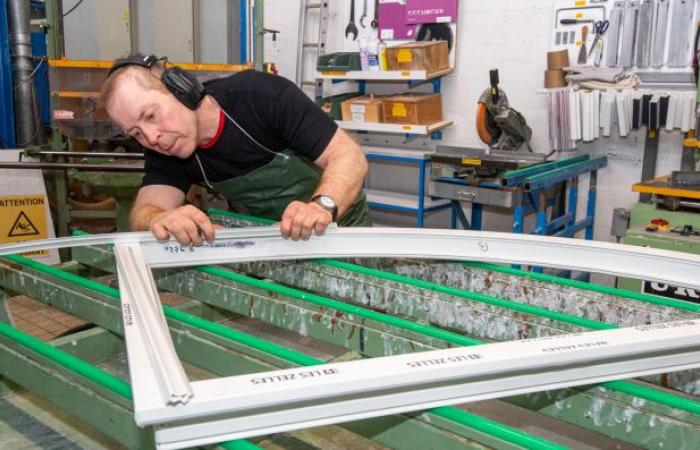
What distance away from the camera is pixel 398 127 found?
480cm

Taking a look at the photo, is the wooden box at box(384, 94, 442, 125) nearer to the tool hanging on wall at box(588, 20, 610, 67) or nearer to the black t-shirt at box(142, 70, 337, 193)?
the tool hanging on wall at box(588, 20, 610, 67)

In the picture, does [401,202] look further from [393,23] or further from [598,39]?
[598,39]

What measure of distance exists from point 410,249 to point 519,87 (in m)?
3.39

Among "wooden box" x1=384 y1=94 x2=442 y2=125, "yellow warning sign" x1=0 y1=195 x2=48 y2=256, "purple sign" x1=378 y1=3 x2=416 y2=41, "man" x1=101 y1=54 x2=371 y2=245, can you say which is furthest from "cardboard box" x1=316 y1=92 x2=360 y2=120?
"man" x1=101 y1=54 x2=371 y2=245

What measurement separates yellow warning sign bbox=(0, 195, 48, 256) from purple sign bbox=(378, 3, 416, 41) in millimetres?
3199

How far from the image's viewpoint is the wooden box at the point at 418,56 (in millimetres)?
4691

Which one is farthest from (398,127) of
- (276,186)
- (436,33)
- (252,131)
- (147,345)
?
(147,345)

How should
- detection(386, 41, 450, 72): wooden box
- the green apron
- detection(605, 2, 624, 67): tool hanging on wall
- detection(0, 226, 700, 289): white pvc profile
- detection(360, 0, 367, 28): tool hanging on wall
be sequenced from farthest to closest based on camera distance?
detection(360, 0, 367, 28): tool hanging on wall < detection(386, 41, 450, 72): wooden box < detection(605, 2, 624, 67): tool hanging on wall < the green apron < detection(0, 226, 700, 289): white pvc profile

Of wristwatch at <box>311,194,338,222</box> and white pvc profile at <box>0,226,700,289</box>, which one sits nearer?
white pvc profile at <box>0,226,700,289</box>

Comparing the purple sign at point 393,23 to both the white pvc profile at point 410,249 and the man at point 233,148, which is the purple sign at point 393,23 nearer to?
the man at point 233,148

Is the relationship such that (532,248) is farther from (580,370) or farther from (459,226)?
(459,226)

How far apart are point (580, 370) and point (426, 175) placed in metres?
3.65

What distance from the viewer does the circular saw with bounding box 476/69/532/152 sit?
13.9 feet

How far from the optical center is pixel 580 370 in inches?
40.7
